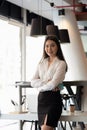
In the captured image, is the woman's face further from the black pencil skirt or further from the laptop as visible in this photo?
the laptop

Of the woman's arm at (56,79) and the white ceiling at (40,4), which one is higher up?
the white ceiling at (40,4)

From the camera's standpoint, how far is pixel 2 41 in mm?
8117

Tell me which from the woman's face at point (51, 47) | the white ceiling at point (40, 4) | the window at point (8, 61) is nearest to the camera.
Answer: the woman's face at point (51, 47)

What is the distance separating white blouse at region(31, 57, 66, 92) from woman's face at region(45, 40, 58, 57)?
7cm

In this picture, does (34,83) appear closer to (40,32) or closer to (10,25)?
(40,32)

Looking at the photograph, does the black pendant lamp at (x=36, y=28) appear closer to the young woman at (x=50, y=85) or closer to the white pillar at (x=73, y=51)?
the young woman at (x=50, y=85)

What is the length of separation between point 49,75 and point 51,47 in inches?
11.6

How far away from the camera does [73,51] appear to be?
7094 mm

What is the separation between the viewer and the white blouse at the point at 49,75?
124 inches

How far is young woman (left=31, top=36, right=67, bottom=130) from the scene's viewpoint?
314cm

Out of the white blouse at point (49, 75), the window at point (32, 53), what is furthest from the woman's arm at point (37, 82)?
the window at point (32, 53)

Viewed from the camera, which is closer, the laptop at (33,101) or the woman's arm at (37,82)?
the woman's arm at (37,82)

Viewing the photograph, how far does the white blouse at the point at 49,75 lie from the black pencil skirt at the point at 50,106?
72mm

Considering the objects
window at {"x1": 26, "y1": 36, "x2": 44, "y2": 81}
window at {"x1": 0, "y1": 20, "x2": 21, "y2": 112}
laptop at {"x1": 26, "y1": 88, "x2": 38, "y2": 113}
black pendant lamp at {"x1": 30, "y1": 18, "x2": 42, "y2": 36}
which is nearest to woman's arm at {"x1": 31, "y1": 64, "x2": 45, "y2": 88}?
laptop at {"x1": 26, "y1": 88, "x2": 38, "y2": 113}
